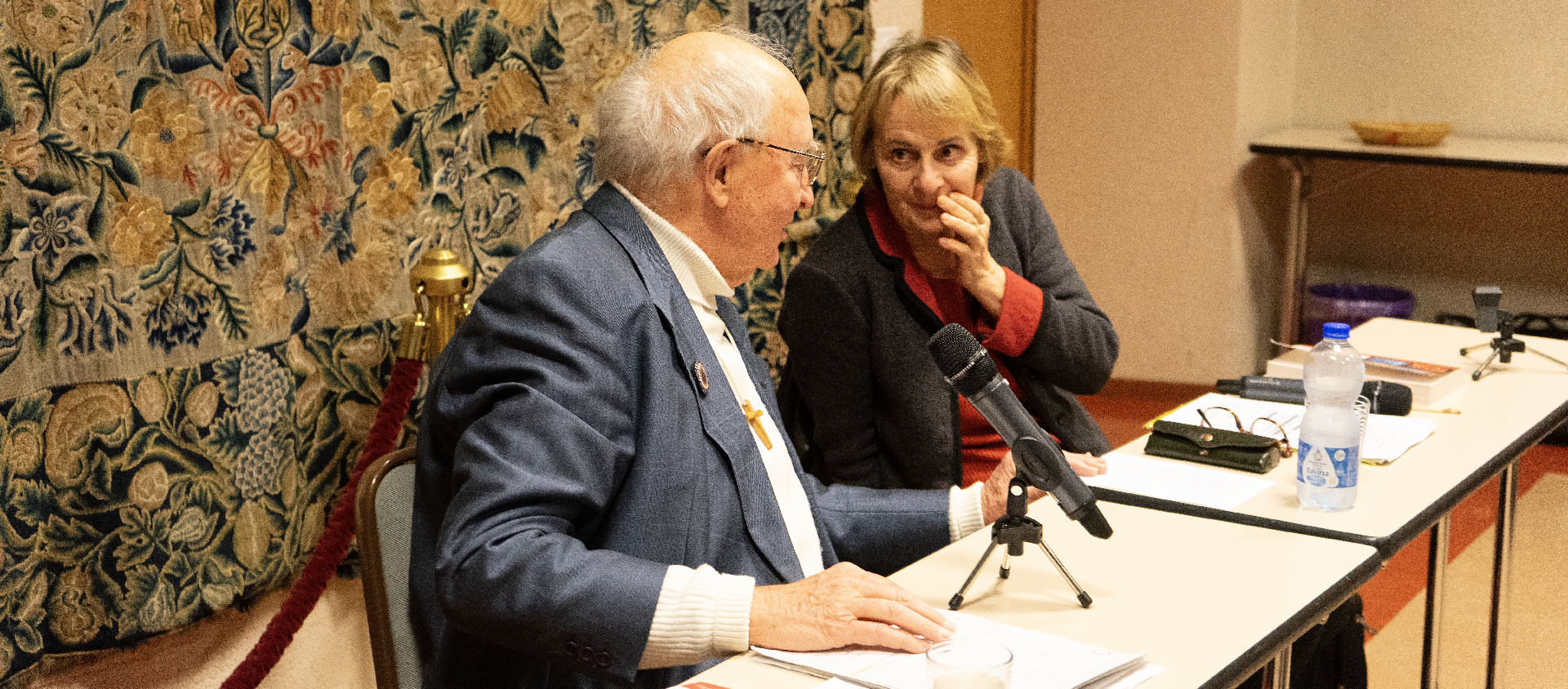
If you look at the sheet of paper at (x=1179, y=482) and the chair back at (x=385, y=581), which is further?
the sheet of paper at (x=1179, y=482)

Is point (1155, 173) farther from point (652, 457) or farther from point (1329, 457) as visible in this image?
point (652, 457)

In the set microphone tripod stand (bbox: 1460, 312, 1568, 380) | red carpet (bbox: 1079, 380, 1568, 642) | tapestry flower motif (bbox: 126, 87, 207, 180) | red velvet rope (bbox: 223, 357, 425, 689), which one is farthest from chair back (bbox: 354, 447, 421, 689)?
microphone tripod stand (bbox: 1460, 312, 1568, 380)

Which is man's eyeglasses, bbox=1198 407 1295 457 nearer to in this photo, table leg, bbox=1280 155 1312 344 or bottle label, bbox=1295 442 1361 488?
bottle label, bbox=1295 442 1361 488

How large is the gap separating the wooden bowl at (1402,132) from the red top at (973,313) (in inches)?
115

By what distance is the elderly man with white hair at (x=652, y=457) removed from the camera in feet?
4.34

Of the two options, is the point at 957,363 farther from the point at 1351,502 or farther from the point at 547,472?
the point at 1351,502

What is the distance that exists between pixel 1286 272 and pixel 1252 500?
3.58 m

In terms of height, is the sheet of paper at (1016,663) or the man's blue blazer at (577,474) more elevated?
the man's blue blazer at (577,474)

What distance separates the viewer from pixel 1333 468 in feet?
5.65

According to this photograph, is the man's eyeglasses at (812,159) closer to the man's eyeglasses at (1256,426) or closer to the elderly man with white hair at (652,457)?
the elderly man with white hair at (652,457)

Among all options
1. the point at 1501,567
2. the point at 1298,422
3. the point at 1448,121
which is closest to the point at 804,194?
the point at 1298,422

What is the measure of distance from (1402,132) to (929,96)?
3050mm

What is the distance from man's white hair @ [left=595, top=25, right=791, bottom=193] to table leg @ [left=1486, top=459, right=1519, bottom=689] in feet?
5.17

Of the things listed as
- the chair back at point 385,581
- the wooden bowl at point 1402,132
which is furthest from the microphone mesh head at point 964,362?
the wooden bowl at point 1402,132
